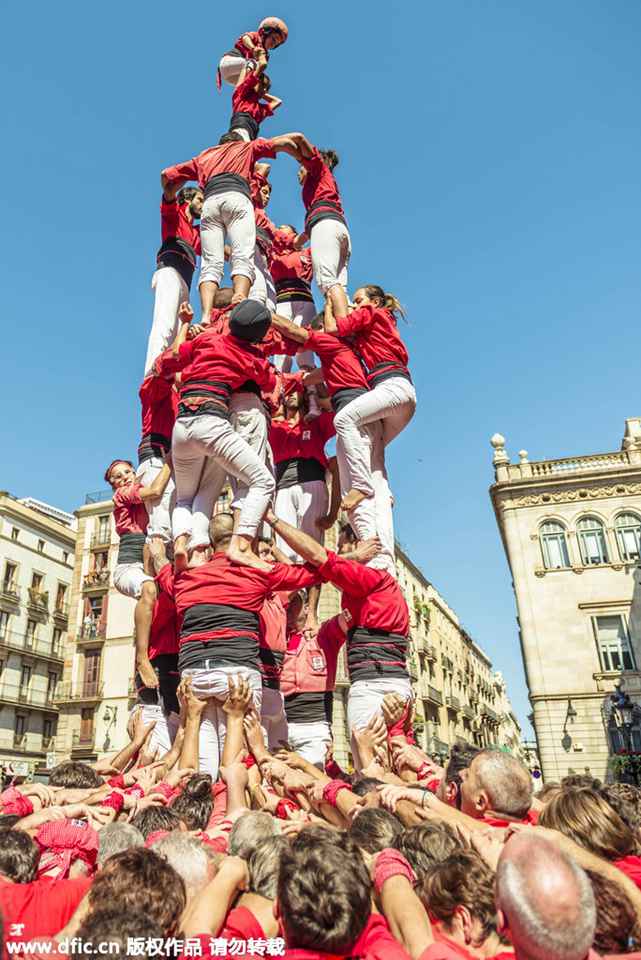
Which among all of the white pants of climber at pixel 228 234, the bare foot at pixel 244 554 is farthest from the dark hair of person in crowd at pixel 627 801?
the white pants of climber at pixel 228 234

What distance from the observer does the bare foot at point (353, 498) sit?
6.64 meters

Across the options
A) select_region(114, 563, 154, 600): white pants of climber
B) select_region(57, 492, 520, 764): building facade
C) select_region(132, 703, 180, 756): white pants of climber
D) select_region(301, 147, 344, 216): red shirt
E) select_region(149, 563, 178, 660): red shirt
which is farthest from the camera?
select_region(57, 492, 520, 764): building facade

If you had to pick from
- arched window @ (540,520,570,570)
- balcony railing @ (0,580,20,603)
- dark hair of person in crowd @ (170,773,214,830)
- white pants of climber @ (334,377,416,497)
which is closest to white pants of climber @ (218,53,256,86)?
white pants of climber @ (334,377,416,497)

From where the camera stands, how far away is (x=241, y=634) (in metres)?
5.61

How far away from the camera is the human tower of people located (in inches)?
86.1

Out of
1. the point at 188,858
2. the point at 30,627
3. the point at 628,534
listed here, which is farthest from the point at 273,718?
the point at 30,627

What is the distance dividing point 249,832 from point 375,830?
58 cm

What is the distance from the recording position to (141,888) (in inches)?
87.7

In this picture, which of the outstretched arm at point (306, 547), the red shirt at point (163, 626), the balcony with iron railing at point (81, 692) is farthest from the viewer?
the balcony with iron railing at point (81, 692)

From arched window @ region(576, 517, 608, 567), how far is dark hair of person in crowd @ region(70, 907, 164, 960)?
3126cm

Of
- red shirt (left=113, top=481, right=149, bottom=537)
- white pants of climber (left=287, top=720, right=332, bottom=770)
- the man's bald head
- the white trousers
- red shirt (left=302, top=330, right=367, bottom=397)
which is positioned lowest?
white pants of climber (left=287, top=720, right=332, bottom=770)

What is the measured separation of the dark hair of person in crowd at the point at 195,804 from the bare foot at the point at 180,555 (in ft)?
7.98

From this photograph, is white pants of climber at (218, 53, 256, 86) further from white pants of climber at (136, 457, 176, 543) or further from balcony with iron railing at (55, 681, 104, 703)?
balcony with iron railing at (55, 681, 104, 703)

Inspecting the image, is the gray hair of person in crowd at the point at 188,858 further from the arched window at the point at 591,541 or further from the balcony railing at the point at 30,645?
the balcony railing at the point at 30,645
